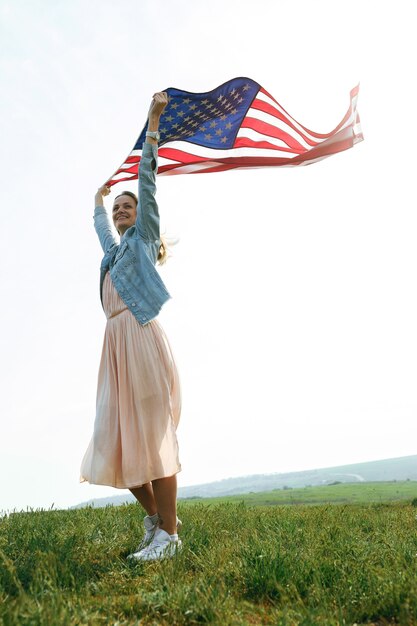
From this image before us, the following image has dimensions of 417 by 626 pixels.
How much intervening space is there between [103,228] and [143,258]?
93cm

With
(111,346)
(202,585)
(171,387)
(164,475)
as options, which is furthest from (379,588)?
(111,346)

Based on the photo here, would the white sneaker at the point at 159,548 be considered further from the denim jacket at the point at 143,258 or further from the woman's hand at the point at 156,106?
the woman's hand at the point at 156,106

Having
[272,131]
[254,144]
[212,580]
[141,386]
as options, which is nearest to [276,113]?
[272,131]

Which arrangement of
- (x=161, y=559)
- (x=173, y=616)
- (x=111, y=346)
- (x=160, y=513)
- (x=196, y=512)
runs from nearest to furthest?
1. (x=173, y=616)
2. (x=161, y=559)
3. (x=160, y=513)
4. (x=111, y=346)
5. (x=196, y=512)

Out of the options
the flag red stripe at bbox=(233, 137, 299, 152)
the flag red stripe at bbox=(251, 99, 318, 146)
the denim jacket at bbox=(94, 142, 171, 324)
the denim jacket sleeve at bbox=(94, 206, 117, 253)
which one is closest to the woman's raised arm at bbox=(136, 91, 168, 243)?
the denim jacket at bbox=(94, 142, 171, 324)

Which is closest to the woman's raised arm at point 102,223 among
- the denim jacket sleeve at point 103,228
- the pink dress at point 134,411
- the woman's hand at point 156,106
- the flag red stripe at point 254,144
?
the denim jacket sleeve at point 103,228

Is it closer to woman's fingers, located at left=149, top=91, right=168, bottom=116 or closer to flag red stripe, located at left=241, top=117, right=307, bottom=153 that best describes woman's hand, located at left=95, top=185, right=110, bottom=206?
woman's fingers, located at left=149, top=91, right=168, bottom=116

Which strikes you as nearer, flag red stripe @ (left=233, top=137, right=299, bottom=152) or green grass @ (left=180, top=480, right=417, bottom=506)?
flag red stripe @ (left=233, top=137, right=299, bottom=152)

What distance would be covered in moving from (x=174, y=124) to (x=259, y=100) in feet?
3.92

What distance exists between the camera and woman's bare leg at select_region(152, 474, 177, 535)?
421 centimetres

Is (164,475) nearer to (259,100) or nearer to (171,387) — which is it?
(171,387)

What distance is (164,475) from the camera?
13.7 feet

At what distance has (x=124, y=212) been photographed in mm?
4953

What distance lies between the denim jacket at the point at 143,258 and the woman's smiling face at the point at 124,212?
23 centimetres
